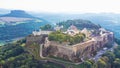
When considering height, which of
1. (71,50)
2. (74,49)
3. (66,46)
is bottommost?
(71,50)

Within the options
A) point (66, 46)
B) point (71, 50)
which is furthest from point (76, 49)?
point (66, 46)

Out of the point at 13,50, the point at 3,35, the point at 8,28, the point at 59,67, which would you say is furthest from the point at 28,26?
the point at 59,67

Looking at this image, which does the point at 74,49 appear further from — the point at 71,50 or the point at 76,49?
the point at 76,49

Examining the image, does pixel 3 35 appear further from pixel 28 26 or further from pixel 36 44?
pixel 36 44

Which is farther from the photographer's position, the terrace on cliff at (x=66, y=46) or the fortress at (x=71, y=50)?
the terrace on cliff at (x=66, y=46)

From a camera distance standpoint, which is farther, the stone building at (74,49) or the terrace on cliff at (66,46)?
the terrace on cliff at (66,46)

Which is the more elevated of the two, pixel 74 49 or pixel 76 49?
pixel 74 49

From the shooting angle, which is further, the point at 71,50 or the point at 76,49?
the point at 76,49

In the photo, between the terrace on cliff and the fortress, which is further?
the terrace on cliff

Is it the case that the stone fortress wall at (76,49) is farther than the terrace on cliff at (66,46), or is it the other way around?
the terrace on cliff at (66,46)

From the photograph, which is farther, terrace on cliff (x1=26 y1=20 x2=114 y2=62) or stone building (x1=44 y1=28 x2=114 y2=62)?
terrace on cliff (x1=26 y1=20 x2=114 y2=62)

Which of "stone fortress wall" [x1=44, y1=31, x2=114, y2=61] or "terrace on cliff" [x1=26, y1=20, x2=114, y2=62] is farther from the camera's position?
"terrace on cliff" [x1=26, y1=20, x2=114, y2=62]
